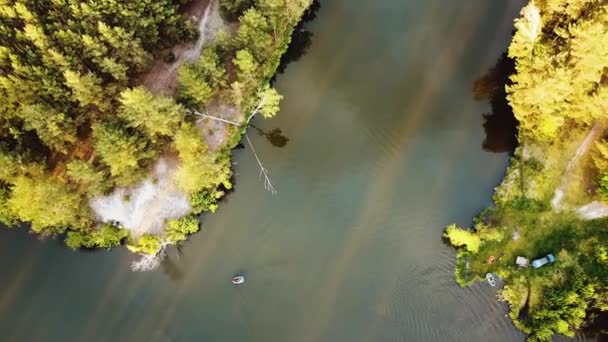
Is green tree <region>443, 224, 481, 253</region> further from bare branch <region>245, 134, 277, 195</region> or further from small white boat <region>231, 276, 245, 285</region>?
small white boat <region>231, 276, 245, 285</region>

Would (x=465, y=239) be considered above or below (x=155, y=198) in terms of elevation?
below

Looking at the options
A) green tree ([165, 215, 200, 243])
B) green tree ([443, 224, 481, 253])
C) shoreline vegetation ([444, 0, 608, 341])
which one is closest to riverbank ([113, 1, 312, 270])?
green tree ([165, 215, 200, 243])

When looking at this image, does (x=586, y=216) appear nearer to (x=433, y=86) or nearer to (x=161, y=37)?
(x=433, y=86)

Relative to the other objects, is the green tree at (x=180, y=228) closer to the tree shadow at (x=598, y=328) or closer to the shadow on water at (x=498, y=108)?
the shadow on water at (x=498, y=108)

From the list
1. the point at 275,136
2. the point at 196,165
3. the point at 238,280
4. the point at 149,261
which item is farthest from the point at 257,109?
the point at 149,261

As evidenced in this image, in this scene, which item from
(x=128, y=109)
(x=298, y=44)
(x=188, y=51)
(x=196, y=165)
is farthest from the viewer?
(x=298, y=44)

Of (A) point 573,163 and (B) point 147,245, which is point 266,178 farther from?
(A) point 573,163
